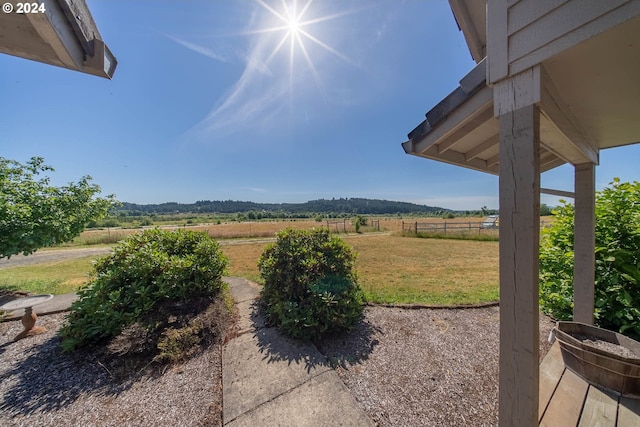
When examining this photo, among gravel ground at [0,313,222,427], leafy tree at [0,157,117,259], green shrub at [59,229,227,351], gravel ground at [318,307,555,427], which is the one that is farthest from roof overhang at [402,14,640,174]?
leafy tree at [0,157,117,259]

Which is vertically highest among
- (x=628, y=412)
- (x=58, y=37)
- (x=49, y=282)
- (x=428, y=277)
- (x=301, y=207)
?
(x=301, y=207)

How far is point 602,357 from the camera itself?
5.84 feet

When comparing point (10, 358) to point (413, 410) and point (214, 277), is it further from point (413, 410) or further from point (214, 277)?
point (413, 410)

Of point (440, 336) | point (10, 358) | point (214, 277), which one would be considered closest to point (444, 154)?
point (440, 336)

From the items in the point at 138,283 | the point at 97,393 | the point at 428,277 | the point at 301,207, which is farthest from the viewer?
the point at 301,207

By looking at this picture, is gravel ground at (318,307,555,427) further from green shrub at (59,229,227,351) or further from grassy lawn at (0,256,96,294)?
grassy lawn at (0,256,96,294)

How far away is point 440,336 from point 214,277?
3.29 metres

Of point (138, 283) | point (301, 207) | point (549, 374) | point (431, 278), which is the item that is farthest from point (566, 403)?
point (301, 207)

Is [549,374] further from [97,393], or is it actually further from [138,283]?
[138,283]

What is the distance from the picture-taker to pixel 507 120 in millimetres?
1243

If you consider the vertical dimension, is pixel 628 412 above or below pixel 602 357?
below

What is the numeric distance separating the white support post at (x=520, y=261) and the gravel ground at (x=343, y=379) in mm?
678

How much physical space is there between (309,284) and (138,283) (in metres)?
2.22

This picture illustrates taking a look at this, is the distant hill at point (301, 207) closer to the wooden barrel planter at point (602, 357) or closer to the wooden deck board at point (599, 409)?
the wooden barrel planter at point (602, 357)
